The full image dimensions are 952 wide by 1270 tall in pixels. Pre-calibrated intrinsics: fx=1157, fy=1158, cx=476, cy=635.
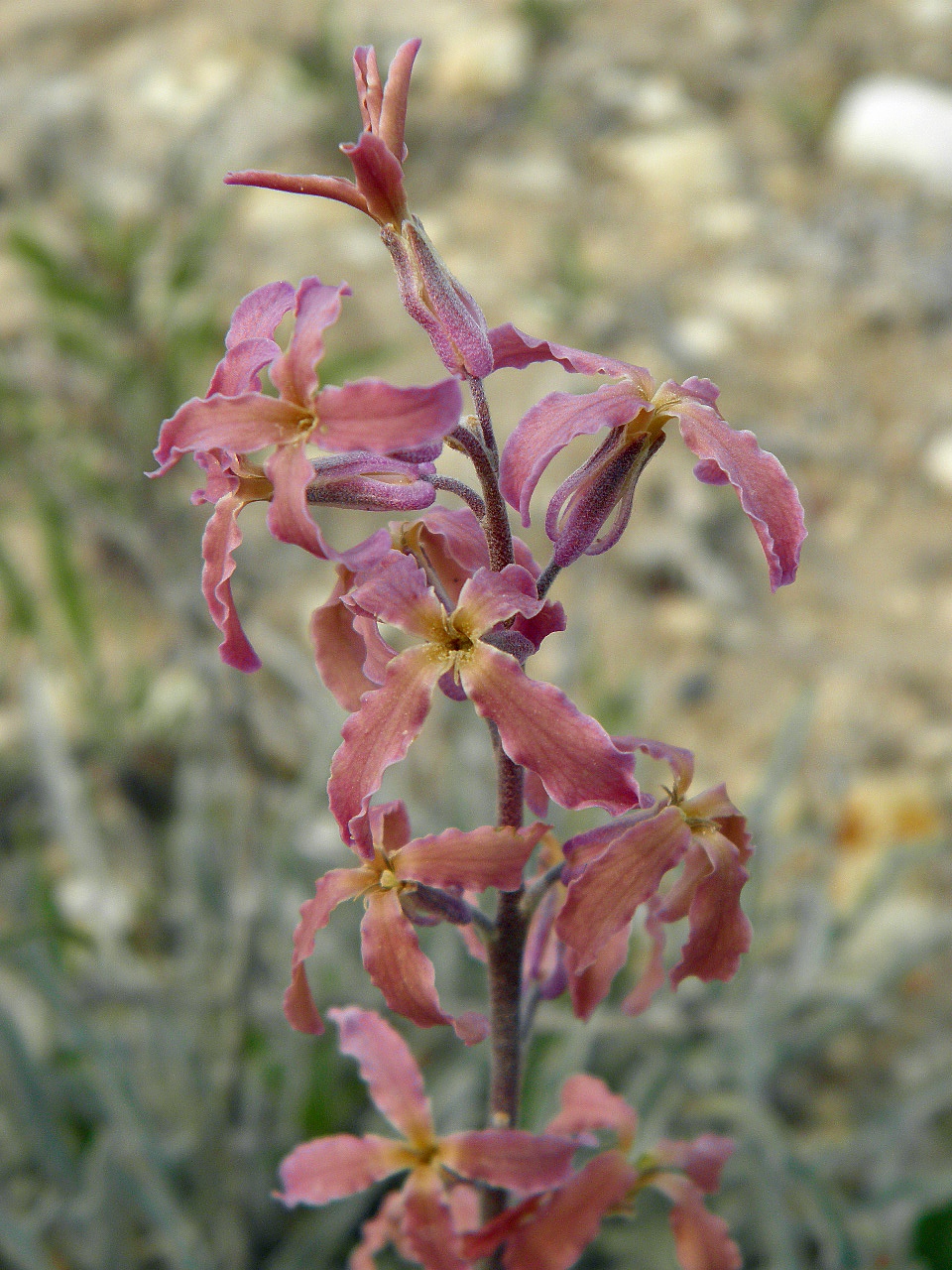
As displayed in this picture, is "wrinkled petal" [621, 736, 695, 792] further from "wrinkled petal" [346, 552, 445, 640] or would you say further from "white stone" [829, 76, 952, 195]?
"white stone" [829, 76, 952, 195]

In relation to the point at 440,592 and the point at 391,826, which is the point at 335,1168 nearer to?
the point at 391,826

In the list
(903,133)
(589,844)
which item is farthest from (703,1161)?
(903,133)

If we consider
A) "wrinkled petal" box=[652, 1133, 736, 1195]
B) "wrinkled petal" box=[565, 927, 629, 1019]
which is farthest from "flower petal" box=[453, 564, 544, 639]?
"wrinkled petal" box=[652, 1133, 736, 1195]

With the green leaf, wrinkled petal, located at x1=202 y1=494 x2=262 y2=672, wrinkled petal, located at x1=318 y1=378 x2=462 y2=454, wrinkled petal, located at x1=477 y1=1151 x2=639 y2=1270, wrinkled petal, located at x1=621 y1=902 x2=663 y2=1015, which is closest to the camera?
wrinkled petal, located at x1=318 y1=378 x2=462 y2=454

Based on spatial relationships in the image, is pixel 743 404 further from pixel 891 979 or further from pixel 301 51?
pixel 301 51

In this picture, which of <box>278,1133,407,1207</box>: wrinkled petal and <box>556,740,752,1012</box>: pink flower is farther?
<box>278,1133,407,1207</box>: wrinkled petal
